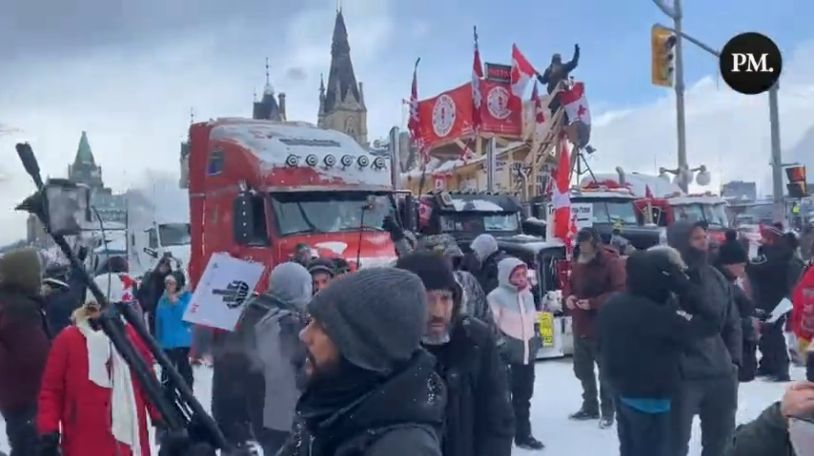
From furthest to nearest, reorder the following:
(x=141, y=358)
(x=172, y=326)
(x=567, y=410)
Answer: (x=172, y=326), (x=567, y=410), (x=141, y=358)

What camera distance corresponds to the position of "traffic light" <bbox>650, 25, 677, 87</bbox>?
1462 centimetres

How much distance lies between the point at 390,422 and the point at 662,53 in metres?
13.8

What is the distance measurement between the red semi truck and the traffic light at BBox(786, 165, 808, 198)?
7.28m

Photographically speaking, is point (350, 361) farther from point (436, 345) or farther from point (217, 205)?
point (217, 205)

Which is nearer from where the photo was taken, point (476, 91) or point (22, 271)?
point (22, 271)

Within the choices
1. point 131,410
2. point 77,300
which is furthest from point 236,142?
point 131,410

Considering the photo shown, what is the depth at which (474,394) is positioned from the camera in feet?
12.6

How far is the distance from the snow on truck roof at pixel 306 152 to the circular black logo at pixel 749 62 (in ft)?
15.1

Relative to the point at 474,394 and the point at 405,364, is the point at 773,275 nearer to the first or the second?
the point at 474,394

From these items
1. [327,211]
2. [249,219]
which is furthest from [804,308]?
[249,219]

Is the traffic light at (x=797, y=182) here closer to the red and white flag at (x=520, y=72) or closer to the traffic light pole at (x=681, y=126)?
the traffic light pole at (x=681, y=126)

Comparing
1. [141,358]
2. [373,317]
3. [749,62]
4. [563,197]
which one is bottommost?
[141,358]

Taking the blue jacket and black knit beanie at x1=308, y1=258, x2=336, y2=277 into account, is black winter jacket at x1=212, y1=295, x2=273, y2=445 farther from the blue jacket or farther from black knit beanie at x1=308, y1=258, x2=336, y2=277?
the blue jacket

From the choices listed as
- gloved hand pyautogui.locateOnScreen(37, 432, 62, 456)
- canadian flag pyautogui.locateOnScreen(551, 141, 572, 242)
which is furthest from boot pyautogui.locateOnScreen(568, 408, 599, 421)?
gloved hand pyautogui.locateOnScreen(37, 432, 62, 456)
